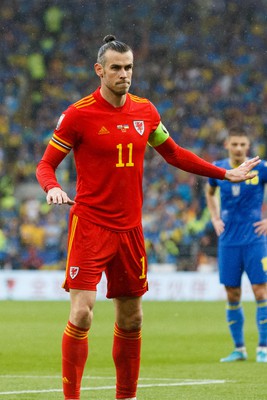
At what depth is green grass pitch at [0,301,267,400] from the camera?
793 centimetres

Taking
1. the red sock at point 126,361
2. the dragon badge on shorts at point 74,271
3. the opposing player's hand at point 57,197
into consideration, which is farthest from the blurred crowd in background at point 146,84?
the opposing player's hand at point 57,197

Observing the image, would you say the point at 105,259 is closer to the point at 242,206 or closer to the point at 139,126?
the point at 139,126

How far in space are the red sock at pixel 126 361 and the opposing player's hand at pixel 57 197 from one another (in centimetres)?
113

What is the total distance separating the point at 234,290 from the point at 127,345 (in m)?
4.19

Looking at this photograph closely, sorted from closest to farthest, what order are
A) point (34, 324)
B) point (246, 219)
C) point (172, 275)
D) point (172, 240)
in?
1. point (246, 219)
2. point (34, 324)
3. point (172, 275)
4. point (172, 240)

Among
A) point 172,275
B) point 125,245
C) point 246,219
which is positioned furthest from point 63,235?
point 125,245

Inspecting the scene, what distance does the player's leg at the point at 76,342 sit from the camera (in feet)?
20.4

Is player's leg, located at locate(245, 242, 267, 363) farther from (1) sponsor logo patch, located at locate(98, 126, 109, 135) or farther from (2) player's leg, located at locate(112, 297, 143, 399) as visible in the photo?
(1) sponsor logo patch, located at locate(98, 126, 109, 135)

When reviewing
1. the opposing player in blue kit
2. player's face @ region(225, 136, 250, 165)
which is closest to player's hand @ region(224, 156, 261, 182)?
player's face @ region(225, 136, 250, 165)

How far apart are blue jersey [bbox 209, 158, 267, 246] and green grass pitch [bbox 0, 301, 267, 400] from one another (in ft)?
4.17

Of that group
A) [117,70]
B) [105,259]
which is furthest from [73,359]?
[117,70]

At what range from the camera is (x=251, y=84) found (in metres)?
28.0

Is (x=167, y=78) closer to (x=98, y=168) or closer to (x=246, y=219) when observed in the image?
(x=246, y=219)

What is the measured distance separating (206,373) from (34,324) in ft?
21.5
